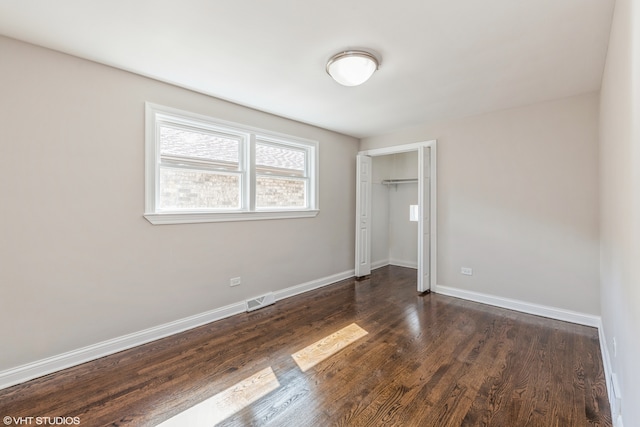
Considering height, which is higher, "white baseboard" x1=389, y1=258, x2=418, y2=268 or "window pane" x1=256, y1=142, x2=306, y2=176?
"window pane" x1=256, y1=142, x2=306, y2=176

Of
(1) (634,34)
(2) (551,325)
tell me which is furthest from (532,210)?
(1) (634,34)

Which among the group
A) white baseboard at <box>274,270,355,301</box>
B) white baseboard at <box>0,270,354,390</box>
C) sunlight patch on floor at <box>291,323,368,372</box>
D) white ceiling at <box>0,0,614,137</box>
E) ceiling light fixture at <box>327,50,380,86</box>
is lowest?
sunlight patch on floor at <box>291,323,368,372</box>

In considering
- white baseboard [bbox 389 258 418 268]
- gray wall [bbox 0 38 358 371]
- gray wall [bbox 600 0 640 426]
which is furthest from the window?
gray wall [bbox 600 0 640 426]

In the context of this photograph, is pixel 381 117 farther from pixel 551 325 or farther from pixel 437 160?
pixel 551 325

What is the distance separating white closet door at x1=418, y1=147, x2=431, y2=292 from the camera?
13.3ft

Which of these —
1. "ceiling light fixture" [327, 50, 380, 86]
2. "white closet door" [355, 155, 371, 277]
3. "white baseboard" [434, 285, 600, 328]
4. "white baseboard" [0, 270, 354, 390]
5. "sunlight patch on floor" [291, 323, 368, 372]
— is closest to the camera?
"white baseboard" [0, 270, 354, 390]

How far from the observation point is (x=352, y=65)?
2.28 m

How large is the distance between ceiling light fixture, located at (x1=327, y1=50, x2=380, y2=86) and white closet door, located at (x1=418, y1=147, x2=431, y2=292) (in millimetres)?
2038

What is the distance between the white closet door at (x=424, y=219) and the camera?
4.06 meters

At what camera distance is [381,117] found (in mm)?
3908

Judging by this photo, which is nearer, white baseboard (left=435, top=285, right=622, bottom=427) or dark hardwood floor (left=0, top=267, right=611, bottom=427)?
dark hardwood floor (left=0, top=267, right=611, bottom=427)

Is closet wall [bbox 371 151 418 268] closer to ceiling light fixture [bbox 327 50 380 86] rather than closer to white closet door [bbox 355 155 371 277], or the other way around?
white closet door [bbox 355 155 371 277]

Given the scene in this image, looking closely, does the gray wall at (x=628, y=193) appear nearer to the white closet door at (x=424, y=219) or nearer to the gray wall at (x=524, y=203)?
the gray wall at (x=524, y=203)

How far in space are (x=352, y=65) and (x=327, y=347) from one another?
2.50 meters
